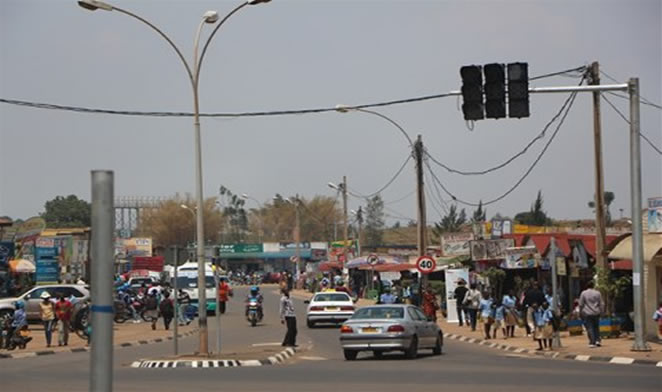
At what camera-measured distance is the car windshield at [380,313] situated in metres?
26.4

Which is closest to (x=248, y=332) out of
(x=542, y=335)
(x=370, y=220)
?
(x=542, y=335)

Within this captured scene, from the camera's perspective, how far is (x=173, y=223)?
153500 mm

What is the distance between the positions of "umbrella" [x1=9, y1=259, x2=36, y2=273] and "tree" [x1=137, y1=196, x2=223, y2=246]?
92.7 metres

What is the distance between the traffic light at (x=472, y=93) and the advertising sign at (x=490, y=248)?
2257 centimetres

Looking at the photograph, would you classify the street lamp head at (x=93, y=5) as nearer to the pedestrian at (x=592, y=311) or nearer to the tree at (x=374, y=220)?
the pedestrian at (x=592, y=311)

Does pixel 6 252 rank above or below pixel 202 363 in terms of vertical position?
above

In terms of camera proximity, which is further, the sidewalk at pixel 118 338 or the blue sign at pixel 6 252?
the blue sign at pixel 6 252

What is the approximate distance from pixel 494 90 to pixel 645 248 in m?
11.9

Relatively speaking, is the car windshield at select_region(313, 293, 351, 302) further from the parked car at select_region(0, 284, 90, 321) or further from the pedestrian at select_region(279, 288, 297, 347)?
the pedestrian at select_region(279, 288, 297, 347)

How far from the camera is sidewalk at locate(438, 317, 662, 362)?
25.7 metres

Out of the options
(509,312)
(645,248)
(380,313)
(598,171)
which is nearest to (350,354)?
(380,313)

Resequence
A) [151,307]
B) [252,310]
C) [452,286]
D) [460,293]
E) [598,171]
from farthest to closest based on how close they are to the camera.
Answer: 1. [151,307]
2. [252,310]
3. [452,286]
4. [460,293]
5. [598,171]

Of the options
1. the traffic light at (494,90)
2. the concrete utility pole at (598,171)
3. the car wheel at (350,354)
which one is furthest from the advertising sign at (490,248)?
the traffic light at (494,90)

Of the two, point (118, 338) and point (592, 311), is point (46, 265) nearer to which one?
point (118, 338)
